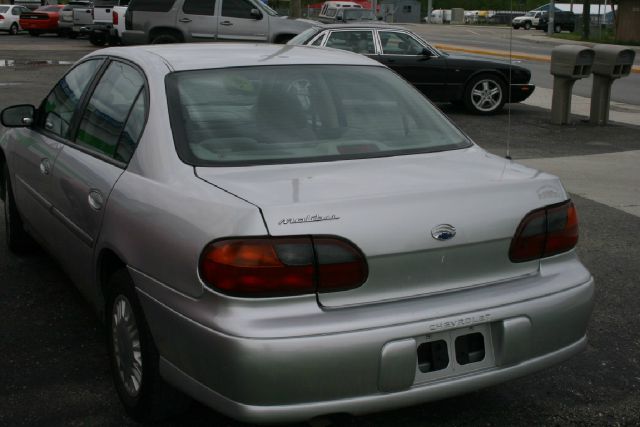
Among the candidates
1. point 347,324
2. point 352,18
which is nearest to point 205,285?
point 347,324

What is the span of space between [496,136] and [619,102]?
5.94m

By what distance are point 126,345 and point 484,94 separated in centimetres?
1230

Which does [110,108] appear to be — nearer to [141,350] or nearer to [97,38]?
[141,350]

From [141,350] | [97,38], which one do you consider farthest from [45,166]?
[97,38]

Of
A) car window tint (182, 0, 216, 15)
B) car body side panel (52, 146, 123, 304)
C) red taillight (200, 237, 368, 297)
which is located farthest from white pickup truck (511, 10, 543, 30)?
red taillight (200, 237, 368, 297)

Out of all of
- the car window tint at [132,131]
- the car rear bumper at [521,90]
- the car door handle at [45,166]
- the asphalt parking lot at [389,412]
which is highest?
the car window tint at [132,131]

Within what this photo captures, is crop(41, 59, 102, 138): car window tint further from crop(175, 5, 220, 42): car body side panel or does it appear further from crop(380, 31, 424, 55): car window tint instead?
crop(175, 5, 220, 42): car body side panel

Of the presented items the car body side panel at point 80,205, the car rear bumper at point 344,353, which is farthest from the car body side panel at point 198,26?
Answer: the car rear bumper at point 344,353

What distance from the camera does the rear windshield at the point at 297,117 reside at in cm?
372

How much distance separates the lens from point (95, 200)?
392 cm

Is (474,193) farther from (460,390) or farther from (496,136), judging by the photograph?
(496,136)

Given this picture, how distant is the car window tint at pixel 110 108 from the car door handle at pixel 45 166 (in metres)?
0.33

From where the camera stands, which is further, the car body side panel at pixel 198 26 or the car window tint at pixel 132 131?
the car body side panel at pixel 198 26

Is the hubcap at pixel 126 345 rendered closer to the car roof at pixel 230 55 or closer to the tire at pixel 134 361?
the tire at pixel 134 361
